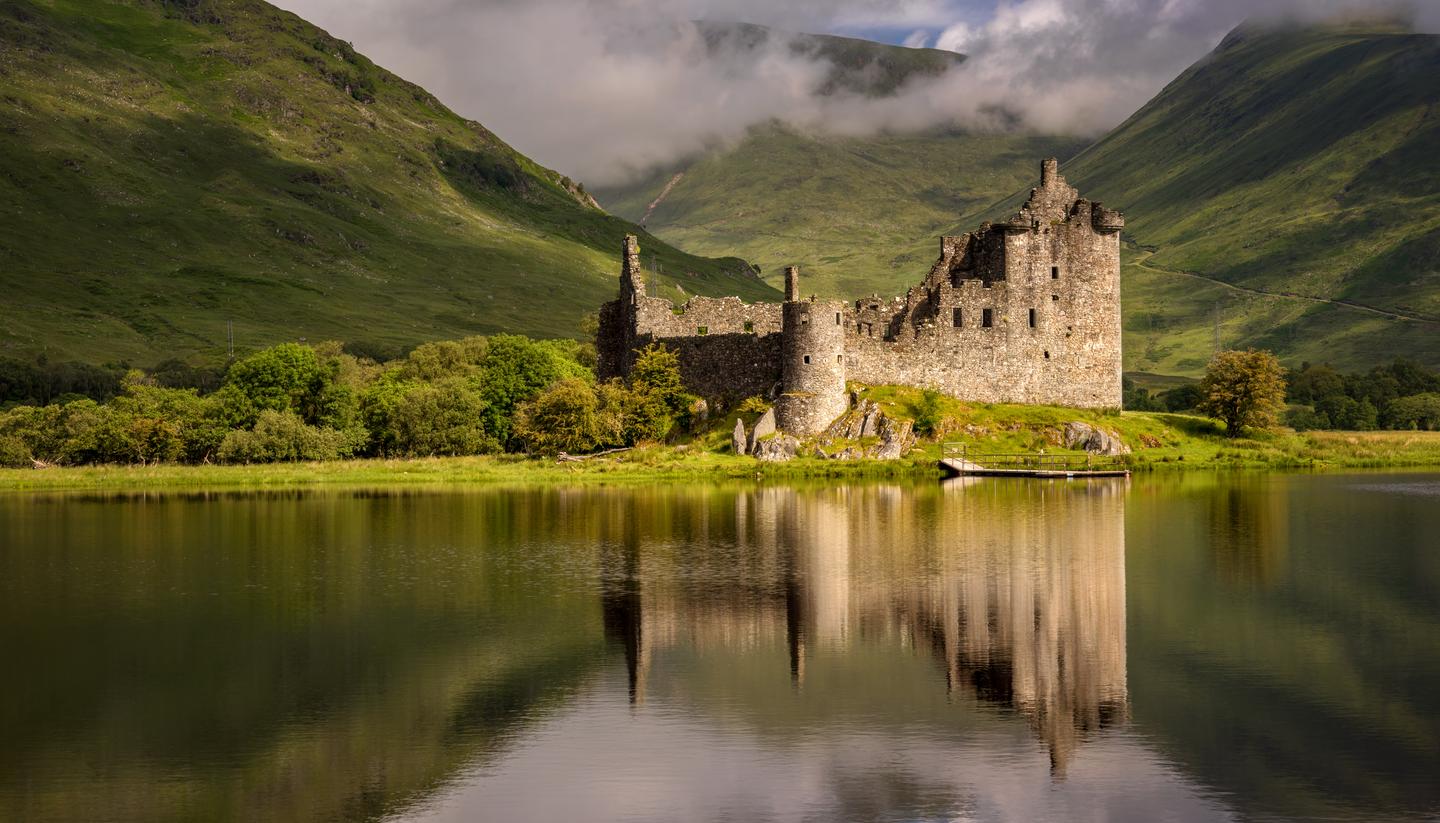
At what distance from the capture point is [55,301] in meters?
198

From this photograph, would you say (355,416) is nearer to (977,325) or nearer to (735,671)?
(977,325)

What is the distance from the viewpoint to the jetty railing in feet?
230

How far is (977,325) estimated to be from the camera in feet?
251

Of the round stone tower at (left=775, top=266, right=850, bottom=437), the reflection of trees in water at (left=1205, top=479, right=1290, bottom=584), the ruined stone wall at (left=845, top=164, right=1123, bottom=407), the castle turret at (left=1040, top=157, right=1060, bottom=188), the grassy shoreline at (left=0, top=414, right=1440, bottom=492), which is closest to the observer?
the reflection of trees in water at (left=1205, top=479, right=1290, bottom=584)

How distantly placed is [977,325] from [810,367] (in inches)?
425

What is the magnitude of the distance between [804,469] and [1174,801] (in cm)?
4801

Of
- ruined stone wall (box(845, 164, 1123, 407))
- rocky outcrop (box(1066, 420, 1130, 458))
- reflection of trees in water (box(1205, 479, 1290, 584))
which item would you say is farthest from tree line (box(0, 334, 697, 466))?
reflection of trees in water (box(1205, 479, 1290, 584))

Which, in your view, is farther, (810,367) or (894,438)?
(810,367)

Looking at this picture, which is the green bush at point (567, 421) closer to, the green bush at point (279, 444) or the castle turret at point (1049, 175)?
the green bush at point (279, 444)

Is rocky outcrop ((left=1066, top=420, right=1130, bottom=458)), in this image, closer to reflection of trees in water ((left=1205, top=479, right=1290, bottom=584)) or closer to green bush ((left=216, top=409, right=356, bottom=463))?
reflection of trees in water ((left=1205, top=479, right=1290, bottom=584))

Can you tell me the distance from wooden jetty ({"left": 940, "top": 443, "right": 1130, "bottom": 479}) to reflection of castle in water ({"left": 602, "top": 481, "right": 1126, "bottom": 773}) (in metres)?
13.9

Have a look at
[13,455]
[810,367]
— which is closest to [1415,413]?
[810,367]

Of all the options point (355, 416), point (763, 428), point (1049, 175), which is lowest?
point (763, 428)

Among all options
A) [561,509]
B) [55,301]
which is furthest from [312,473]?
[55,301]
